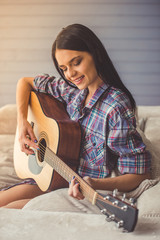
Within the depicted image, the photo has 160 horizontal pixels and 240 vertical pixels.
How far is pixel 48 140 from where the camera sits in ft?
4.47

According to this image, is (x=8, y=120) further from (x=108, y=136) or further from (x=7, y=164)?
(x=108, y=136)

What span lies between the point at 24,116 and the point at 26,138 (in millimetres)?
176

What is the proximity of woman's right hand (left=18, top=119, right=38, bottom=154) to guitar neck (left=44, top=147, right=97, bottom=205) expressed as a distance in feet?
0.70

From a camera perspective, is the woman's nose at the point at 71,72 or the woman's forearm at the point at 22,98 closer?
the woman's nose at the point at 71,72

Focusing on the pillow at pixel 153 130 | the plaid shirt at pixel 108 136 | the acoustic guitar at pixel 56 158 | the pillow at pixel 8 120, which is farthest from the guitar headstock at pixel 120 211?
the pillow at pixel 8 120

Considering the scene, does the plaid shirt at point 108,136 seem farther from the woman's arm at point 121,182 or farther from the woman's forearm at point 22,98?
the woman's forearm at point 22,98

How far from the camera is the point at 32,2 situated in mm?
3701

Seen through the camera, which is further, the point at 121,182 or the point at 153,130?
the point at 153,130

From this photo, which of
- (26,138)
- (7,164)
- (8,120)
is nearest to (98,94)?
(26,138)

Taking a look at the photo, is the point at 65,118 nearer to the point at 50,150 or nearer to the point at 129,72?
the point at 50,150

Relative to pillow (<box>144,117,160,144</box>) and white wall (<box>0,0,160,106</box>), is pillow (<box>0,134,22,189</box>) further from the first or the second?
white wall (<box>0,0,160,106</box>)

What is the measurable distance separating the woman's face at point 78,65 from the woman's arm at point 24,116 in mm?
462

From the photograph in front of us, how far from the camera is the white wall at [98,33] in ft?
12.0

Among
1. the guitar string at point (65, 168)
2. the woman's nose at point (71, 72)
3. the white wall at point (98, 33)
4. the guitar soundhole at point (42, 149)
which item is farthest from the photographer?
the white wall at point (98, 33)
